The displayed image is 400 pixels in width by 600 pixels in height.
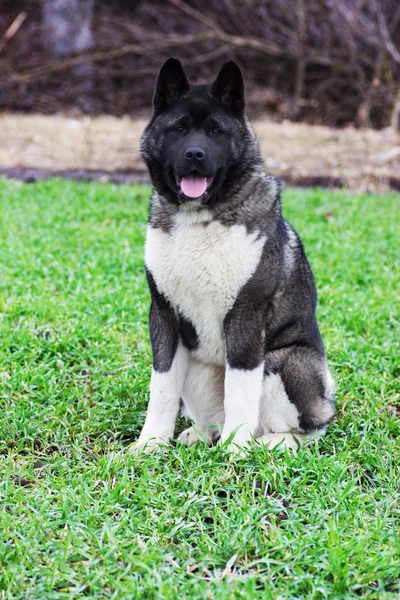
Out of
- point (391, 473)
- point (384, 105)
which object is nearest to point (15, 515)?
point (391, 473)

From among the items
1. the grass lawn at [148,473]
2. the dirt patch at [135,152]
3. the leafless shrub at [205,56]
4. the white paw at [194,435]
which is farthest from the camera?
the leafless shrub at [205,56]

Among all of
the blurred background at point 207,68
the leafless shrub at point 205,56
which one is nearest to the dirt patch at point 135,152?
the blurred background at point 207,68

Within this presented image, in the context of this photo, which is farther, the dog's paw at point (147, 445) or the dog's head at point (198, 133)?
the dog's paw at point (147, 445)

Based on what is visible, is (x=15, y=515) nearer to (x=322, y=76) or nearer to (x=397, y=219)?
(x=397, y=219)

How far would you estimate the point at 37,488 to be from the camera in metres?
2.65

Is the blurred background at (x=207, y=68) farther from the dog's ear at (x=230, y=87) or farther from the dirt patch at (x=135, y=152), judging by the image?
the dog's ear at (x=230, y=87)

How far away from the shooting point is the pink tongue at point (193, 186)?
2826mm

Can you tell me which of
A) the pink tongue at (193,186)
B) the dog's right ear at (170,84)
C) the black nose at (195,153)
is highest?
the dog's right ear at (170,84)

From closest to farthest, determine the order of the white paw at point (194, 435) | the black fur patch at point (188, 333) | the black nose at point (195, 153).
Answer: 1. the black nose at point (195, 153)
2. the black fur patch at point (188, 333)
3. the white paw at point (194, 435)

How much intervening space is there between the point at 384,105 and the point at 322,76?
55.9 inches

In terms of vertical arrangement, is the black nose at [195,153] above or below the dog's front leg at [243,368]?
above

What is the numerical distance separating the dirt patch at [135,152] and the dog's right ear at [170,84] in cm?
577

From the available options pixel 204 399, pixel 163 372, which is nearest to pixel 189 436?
pixel 204 399

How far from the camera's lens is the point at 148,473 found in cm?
274
